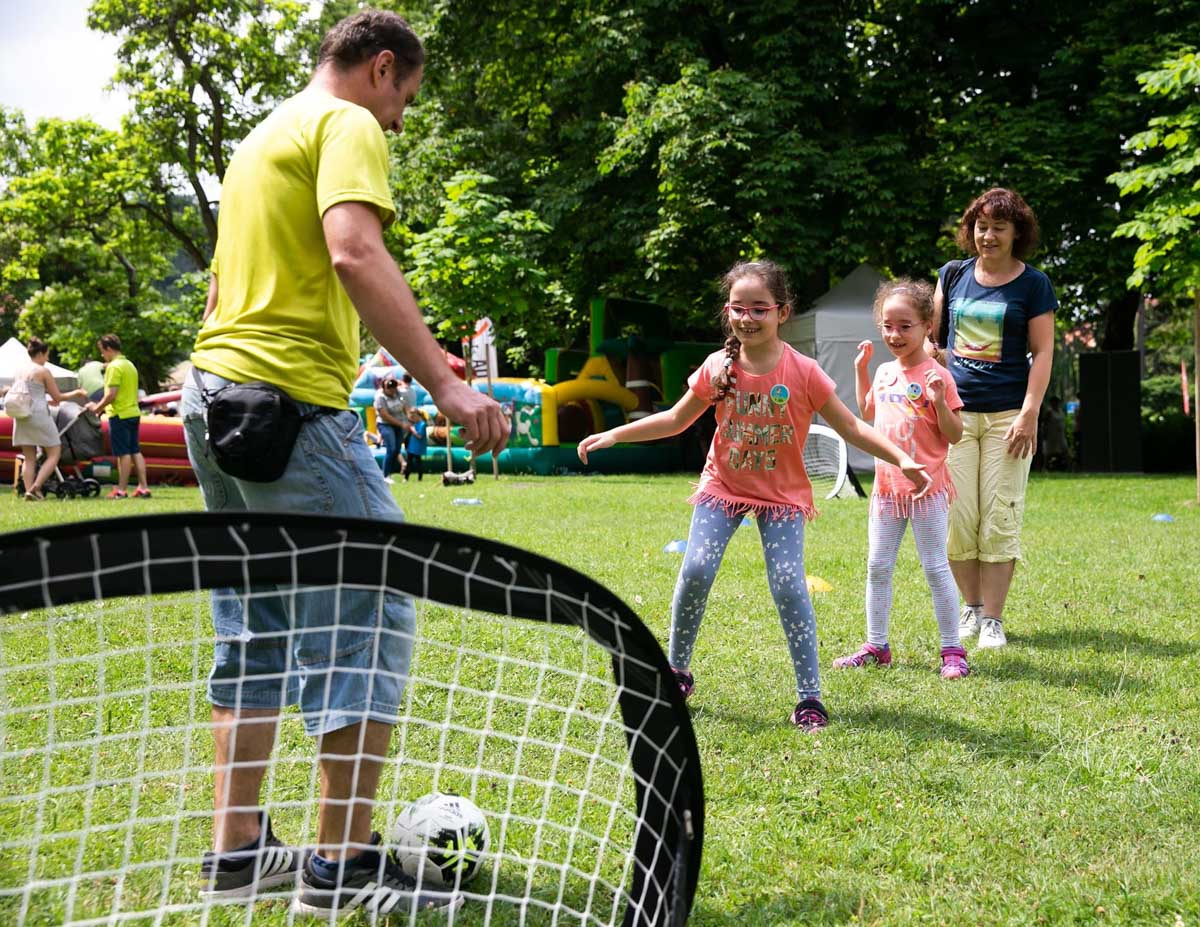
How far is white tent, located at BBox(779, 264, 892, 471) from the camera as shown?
798 inches

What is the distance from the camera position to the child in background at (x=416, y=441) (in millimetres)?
19703

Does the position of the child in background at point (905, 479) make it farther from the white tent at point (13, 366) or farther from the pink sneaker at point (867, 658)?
the white tent at point (13, 366)

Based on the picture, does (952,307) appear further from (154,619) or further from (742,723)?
(154,619)

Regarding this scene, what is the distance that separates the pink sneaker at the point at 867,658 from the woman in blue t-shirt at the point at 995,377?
61 cm

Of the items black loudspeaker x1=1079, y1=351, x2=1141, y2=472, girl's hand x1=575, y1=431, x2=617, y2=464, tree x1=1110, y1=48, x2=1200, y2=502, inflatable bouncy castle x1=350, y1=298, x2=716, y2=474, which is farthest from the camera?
black loudspeaker x1=1079, y1=351, x2=1141, y2=472

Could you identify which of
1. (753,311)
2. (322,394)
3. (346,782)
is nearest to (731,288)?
(753,311)

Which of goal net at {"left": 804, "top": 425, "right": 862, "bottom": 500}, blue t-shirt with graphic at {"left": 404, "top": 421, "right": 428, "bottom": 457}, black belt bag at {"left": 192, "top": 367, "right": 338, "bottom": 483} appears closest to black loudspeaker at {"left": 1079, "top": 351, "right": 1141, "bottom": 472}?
goal net at {"left": 804, "top": 425, "right": 862, "bottom": 500}

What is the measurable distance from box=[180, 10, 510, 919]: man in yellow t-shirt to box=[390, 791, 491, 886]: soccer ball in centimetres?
6

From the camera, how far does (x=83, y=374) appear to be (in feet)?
56.7

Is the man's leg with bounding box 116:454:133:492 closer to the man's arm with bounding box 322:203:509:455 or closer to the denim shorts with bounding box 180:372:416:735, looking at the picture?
the denim shorts with bounding box 180:372:416:735

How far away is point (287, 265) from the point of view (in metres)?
2.53

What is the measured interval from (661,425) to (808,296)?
63.1ft

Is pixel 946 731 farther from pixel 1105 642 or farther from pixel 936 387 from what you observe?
pixel 1105 642

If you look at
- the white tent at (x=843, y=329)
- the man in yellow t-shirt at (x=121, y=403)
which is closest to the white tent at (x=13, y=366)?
the man in yellow t-shirt at (x=121, y=403)
